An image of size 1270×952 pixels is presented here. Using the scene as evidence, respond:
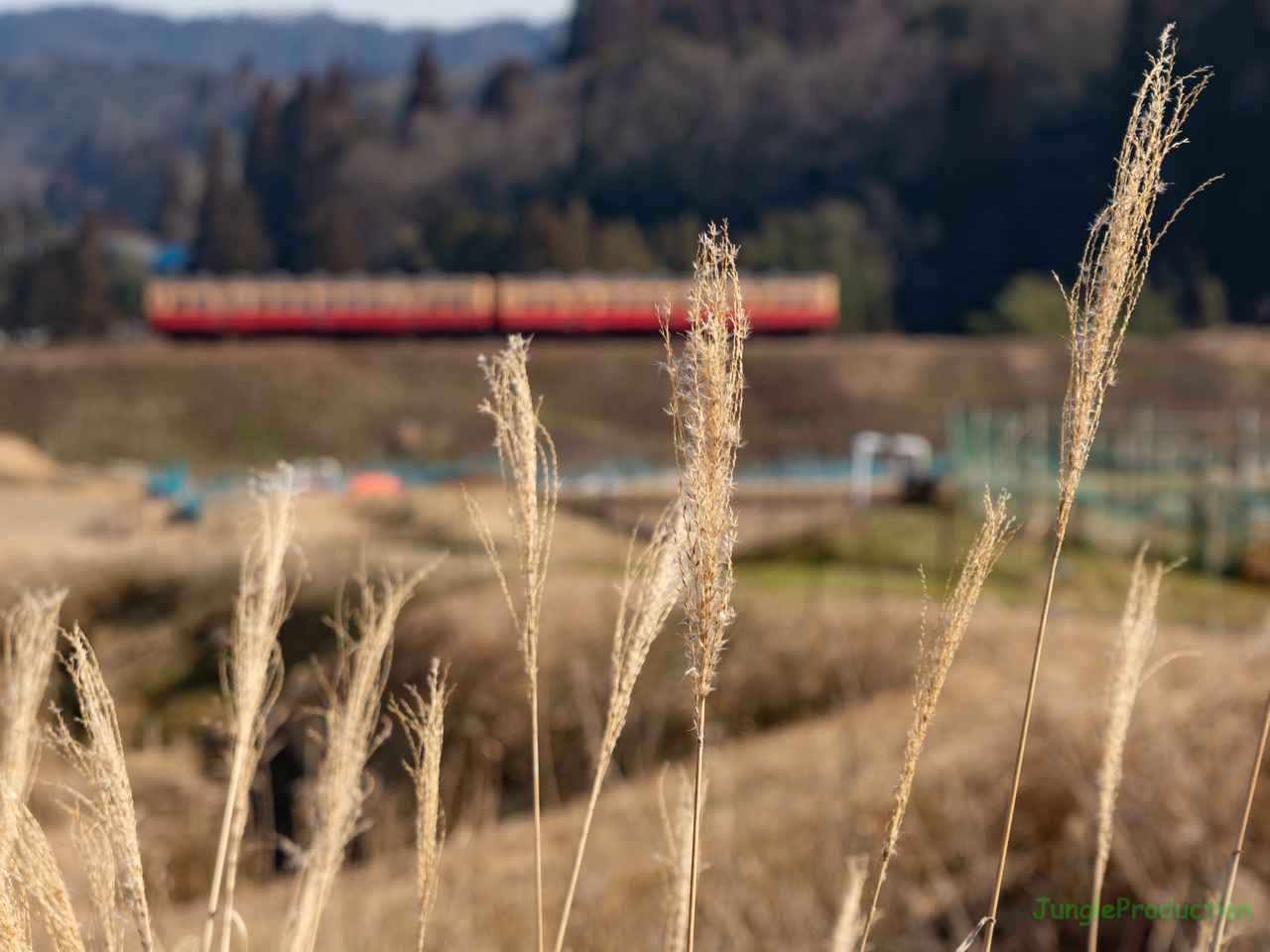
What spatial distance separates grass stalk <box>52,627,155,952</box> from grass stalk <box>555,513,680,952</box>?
0.54 metres

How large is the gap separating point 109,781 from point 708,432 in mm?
873

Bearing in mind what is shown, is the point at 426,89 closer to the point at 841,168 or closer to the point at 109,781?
the point at 841,168

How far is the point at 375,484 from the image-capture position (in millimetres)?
31609

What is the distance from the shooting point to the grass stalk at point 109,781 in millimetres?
1536

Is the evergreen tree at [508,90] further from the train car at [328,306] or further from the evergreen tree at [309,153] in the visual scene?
the train car at [328,306]

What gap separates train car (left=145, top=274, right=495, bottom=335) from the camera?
47.5 meters

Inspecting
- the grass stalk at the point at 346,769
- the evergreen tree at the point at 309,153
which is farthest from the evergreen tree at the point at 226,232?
the grass stalk at the point at 346,769

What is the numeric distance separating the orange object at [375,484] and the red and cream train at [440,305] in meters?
15.2

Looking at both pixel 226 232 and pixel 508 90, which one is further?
pixel 508 90

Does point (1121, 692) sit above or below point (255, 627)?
below

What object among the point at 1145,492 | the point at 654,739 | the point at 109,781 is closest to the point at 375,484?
the point at 1145,492

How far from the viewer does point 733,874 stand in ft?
20.8

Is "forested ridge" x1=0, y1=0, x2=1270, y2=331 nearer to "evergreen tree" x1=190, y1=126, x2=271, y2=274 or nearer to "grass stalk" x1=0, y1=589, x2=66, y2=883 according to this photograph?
"evergreen tree" x1=190, y1=126, x2=271, y2=274

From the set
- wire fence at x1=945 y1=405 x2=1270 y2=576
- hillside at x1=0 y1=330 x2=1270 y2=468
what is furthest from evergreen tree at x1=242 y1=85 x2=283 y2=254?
wire fence at x1=945 y1=405 x2=1270 y2=576
